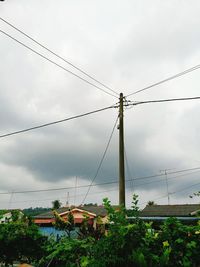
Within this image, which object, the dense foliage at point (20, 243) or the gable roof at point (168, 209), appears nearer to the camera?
the dense foliage at point (20, 243)

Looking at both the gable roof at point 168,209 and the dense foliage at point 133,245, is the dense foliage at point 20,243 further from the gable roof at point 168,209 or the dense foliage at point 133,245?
the gable roof at point 168,209

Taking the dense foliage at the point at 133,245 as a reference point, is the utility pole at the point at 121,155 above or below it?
above

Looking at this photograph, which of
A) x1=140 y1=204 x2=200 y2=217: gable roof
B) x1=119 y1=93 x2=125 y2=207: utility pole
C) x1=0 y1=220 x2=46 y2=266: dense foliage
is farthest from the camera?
x1=140 y1=204 x2=200 y2=217: gable roof

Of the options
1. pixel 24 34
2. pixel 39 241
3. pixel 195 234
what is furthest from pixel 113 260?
pixel 24 34

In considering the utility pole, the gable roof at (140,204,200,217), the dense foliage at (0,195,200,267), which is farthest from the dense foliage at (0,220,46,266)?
the gable roof at (140,204,200,217)

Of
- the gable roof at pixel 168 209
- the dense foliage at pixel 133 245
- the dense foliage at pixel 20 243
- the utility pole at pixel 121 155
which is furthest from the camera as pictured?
the gable roof at pixel 168 209

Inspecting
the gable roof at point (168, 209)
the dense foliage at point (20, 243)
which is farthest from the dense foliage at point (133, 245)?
the gable roof at point (168, 209)

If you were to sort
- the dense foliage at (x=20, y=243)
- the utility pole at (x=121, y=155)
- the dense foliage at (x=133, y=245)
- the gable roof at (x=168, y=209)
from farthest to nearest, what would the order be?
the gable roof at (x=168, y=209) < the utility pole at (x=121, y=155) < the dense foliage at (x=20, y=243) < the dense foliage at (x=133, y=245)

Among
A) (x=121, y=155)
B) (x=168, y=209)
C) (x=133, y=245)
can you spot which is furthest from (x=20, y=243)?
(x=168, y=209)

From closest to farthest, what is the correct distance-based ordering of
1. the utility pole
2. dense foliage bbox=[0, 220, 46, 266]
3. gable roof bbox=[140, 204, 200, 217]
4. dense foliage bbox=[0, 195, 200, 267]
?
1. dense foliage bbox=[0, 195, 200, 267]
2. dense foliage bbox=[0, 220, 46, 266]
3. the utility pole
4. gable roof bbox=[140, 204, 200, 217]

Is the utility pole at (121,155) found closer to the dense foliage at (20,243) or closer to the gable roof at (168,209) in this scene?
the dense foliage at (20,243)

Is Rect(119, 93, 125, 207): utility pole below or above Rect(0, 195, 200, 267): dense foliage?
above

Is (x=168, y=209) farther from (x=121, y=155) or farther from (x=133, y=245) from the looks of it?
(x=133, y=245)

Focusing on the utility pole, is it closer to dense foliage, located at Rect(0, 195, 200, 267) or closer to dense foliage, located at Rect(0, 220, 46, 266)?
dense foliage, located at Rect(0, 220, 46, 266)
